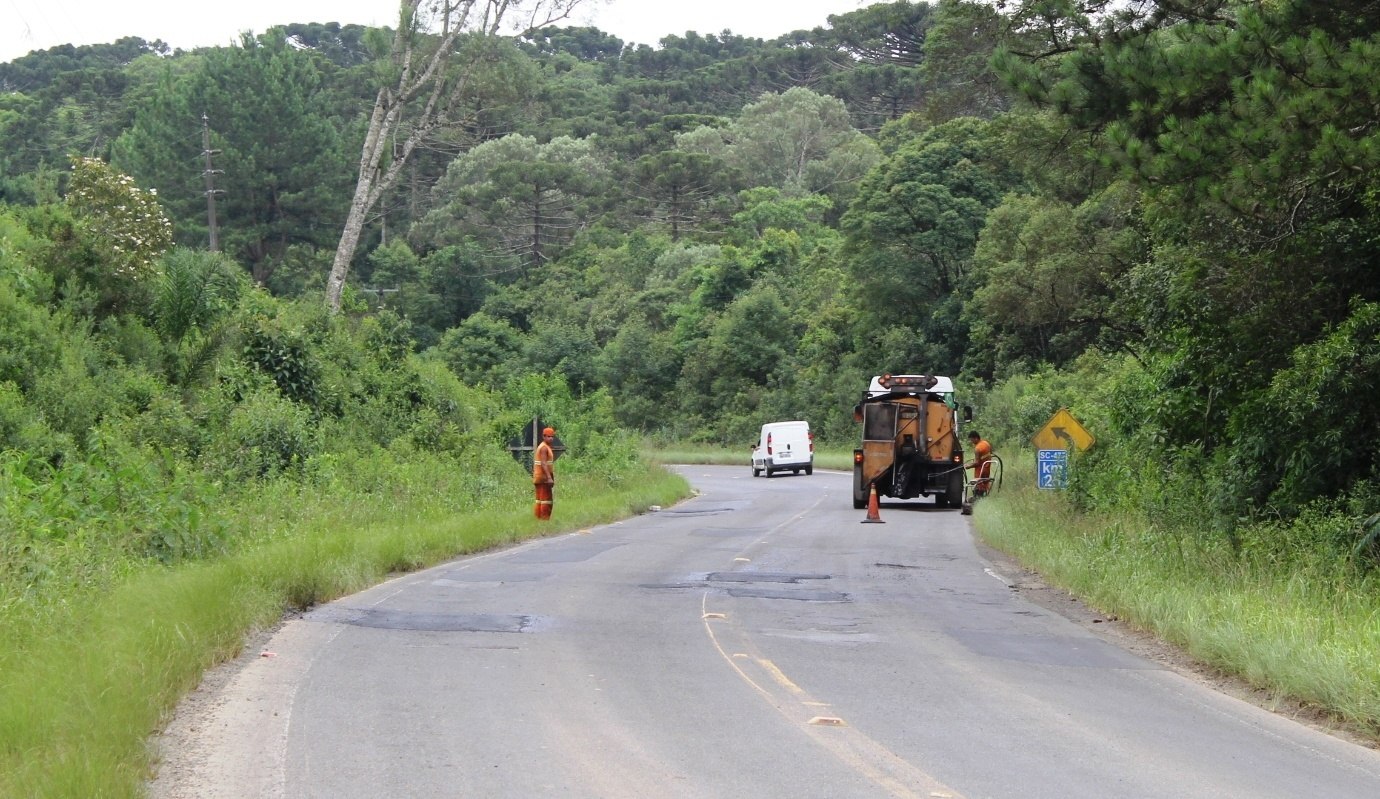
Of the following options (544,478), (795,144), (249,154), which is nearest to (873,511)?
(544,478)

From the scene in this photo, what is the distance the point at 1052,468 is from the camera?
83.1ft

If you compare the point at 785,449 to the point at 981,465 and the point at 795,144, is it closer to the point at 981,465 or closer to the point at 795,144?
the point at 981,465

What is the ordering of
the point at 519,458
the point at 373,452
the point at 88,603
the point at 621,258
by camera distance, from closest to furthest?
1. the point at 88,603
2. the point at 373,452
3. the point at 519,458
4. the point at 621,258

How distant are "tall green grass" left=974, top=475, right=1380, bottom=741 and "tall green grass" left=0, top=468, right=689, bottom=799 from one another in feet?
25.2

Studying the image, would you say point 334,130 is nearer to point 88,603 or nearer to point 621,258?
point 621,258

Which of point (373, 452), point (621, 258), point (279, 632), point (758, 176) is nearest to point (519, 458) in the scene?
point (373, 452)

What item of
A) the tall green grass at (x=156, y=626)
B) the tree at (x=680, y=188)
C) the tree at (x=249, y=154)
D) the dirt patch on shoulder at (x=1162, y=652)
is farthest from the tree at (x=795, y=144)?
the dirt patch on shoulder at (x=1162, y=652)

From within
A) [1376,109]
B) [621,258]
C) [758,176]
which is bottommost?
[1376,109]

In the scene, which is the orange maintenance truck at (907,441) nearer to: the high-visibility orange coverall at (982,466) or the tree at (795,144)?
the high-visibility orange coverall at (982,466)

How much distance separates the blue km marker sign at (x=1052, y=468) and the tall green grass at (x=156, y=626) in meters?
9.81

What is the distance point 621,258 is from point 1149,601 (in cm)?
6928

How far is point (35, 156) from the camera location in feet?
241

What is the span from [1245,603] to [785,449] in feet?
132

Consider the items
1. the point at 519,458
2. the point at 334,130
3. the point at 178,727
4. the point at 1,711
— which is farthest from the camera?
the point at 334,130
